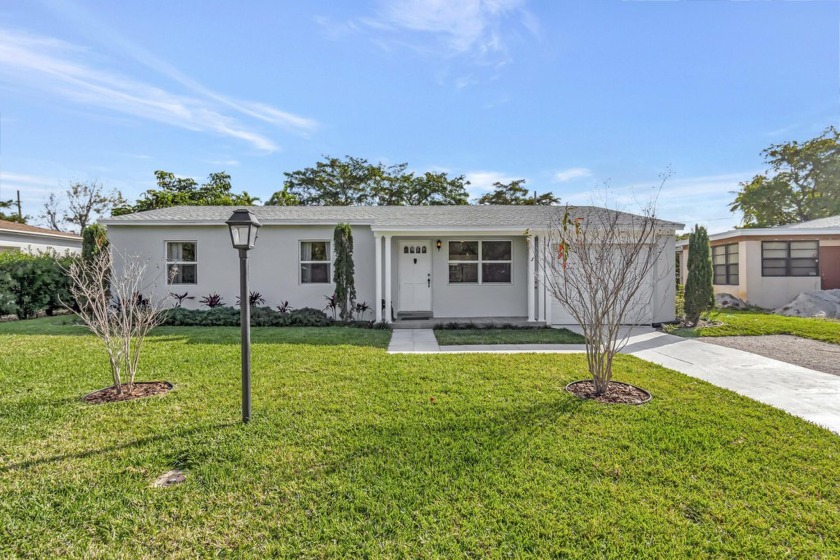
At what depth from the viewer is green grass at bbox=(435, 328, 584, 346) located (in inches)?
322

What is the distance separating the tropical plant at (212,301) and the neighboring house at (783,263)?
17.8m

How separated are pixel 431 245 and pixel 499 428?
8.13 m

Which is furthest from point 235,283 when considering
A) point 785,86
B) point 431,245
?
point 785,86

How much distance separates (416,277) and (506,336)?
368 centimetres

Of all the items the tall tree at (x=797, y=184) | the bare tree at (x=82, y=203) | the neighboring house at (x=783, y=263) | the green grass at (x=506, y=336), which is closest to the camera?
the green grass at (x=506, y=336)

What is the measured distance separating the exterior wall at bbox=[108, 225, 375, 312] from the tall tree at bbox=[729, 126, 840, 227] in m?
28.5

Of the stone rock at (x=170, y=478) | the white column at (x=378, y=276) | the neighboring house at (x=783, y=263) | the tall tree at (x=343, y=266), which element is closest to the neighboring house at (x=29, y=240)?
the tall tree at (x=343, y=266)

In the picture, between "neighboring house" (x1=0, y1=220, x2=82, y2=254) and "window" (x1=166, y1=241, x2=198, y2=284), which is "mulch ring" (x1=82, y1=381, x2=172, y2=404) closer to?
"window" (x1=166, y1=241, x2=198, y2=284)

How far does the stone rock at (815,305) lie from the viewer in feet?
40.6

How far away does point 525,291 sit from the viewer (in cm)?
1147

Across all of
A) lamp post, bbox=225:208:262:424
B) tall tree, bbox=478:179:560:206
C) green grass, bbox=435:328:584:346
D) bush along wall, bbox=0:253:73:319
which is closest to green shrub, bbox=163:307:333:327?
green grass, bbox=435:328:584:346

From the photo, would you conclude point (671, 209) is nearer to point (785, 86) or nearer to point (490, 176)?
point (785, 86)

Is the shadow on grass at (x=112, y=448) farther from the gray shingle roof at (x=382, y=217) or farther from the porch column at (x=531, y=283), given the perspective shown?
the porch column at (x=531, y=283)

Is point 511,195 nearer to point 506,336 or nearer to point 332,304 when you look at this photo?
point 332,304
